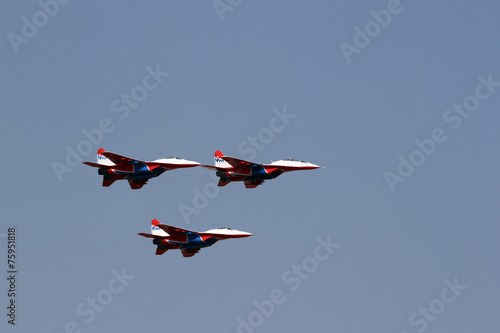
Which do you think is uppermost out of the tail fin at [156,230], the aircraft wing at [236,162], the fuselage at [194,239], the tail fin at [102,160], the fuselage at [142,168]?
the tail fin at [102,160]

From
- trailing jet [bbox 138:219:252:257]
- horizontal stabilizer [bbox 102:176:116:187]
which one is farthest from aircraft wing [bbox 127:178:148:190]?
trailing jet [bbox 138:219:252:257]

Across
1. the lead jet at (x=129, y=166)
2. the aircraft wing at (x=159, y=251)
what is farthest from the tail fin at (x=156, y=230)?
the lead jet at (x=129, y=166)

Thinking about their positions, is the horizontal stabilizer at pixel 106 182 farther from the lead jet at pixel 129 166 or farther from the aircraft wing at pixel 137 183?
the aircraft wing at pixel 137 183

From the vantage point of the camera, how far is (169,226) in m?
134

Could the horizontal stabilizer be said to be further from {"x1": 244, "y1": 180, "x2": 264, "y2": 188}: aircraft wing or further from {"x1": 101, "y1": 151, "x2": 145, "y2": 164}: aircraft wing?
{"x1": 244, "y1": 180, "x2": 264, "y2": 188}: aircraft wing

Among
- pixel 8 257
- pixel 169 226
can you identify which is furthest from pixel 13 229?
pixel 169 226

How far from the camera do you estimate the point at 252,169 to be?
131 meters

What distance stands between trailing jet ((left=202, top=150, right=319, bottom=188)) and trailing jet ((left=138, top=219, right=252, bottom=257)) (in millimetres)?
6612

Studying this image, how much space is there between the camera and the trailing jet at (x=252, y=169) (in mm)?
131125

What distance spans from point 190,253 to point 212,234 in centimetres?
409

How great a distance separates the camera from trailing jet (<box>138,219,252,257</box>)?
440ft

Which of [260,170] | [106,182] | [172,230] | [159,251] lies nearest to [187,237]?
[172,230]

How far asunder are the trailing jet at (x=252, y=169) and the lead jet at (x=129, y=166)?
4.04 meters

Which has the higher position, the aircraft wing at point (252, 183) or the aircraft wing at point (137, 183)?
the aircraft wing at point (137, 183)
